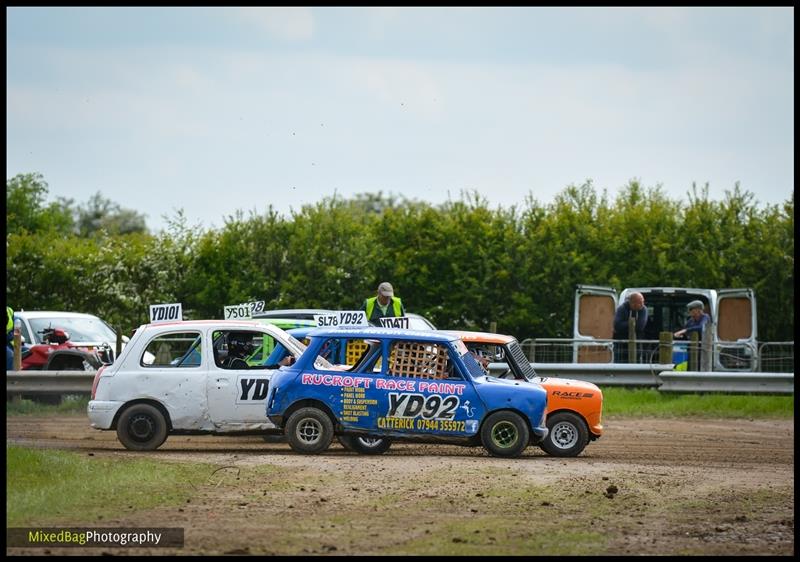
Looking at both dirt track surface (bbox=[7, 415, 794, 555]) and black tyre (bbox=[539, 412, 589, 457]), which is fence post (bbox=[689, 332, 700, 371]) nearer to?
dirt track surface (bbox=[7, 415, 794, 555])

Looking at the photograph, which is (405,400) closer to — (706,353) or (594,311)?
(706,353)

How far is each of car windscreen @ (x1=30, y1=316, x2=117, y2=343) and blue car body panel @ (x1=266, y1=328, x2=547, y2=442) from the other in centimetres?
1207

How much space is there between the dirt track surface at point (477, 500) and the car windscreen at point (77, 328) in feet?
27.9

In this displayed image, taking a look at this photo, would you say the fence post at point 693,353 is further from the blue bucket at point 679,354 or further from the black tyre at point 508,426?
the black tyre at point 508,426

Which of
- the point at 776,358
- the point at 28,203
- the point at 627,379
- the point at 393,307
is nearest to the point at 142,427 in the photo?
the point at 393,307

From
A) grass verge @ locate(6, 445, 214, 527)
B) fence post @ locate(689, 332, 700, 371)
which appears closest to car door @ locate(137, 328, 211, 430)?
grass verge @ locate(6, 445, 214, 527)

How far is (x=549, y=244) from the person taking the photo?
3459cm

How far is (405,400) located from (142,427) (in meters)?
3.25

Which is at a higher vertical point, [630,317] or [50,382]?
[630,317]

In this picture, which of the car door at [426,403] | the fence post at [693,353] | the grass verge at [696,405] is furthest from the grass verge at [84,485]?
the fence post at [693,353]

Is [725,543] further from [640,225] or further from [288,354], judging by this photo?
[640,225]

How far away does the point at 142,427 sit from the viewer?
59.0ft

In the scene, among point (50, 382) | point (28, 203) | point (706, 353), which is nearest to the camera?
point (50, 382)

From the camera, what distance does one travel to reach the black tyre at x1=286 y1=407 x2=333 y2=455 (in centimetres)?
1733
